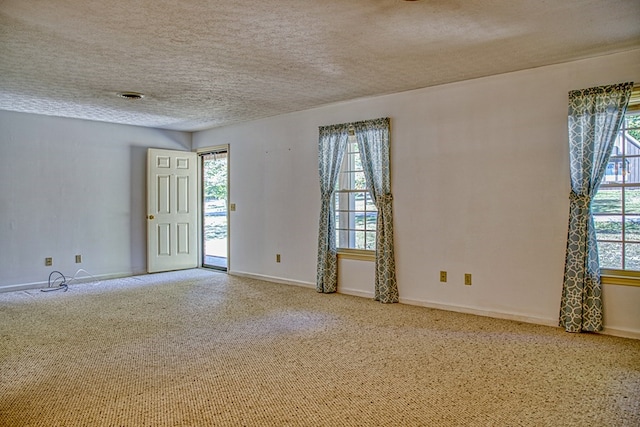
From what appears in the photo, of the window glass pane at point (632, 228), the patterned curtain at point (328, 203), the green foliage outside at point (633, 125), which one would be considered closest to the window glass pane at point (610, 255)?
the window glass pane at point (632, 228)

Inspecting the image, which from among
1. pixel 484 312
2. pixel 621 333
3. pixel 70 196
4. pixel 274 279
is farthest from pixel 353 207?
pixel 70 196

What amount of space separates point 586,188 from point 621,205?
0.35 meters

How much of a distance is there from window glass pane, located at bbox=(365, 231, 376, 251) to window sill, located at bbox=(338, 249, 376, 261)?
0.27 ft

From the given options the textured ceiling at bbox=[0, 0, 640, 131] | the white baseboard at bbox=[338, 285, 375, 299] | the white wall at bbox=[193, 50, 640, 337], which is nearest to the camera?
the textured ceiling at bbox=[0, 0, 640, 131]

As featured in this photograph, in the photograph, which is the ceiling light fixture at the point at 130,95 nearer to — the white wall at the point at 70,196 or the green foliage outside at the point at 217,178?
the white wall at the point at 70,196

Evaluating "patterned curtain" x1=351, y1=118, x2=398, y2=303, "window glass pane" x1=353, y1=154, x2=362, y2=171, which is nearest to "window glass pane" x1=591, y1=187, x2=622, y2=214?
"patterned curtain" x1=351, y1=118, x2=398, y2=303

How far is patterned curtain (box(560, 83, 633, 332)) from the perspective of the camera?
3.71 m

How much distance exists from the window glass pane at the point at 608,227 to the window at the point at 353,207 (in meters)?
2.33

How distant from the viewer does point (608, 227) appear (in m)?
3.87

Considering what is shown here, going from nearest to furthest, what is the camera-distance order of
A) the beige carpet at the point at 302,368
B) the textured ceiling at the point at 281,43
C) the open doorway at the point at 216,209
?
the beige carpet at the point at 302,368 → the textured ceiling at the point at 281,43 → the open doorway at the point at 216,209

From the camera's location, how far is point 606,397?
2.58 metres

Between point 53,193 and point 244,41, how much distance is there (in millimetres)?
4428

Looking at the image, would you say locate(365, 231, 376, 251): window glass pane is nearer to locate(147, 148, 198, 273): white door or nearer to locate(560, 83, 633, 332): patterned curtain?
locate(560, 83, 633, 332): patterned curtain

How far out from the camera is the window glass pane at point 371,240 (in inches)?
212
